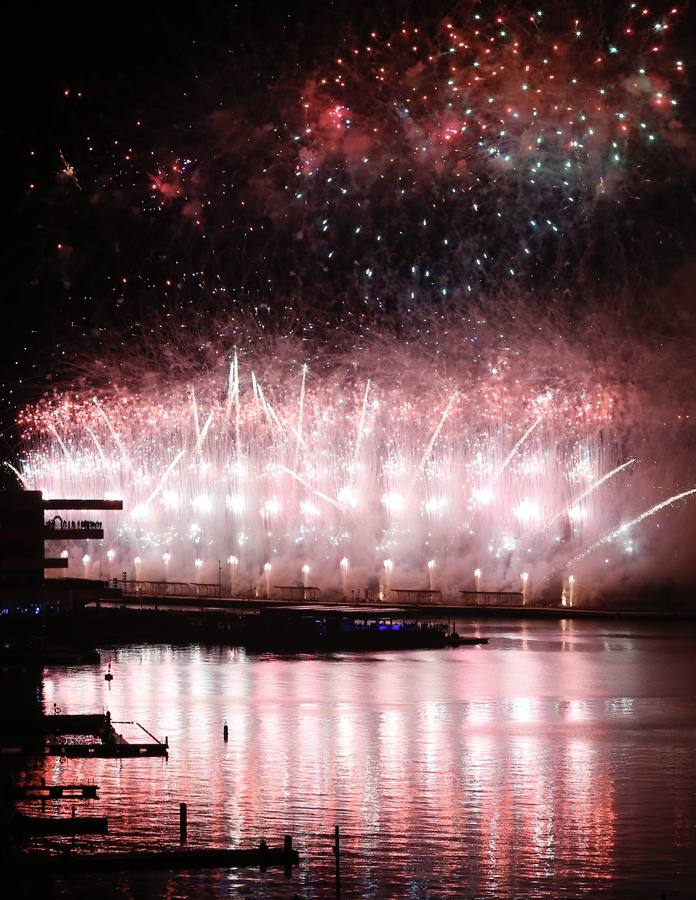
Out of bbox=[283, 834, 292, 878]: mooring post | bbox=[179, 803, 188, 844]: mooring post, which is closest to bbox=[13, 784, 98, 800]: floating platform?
bbox=[179, 803, 188, 844]: mooring post

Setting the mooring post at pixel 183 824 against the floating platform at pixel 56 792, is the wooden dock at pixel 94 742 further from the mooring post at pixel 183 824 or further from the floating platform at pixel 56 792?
the mooring post at pixel 183 824

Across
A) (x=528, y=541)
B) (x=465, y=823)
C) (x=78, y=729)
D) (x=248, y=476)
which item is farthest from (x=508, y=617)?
(x=465, y=823)

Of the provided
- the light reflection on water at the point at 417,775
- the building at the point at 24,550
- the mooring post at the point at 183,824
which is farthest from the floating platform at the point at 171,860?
the building at the point at 24,550

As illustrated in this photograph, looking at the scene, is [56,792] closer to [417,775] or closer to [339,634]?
[417,775]

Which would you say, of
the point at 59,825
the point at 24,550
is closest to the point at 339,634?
the point at 24,550

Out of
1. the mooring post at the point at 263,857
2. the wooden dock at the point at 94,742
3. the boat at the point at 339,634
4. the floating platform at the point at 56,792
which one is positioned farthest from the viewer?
the boat at the point at 339,634

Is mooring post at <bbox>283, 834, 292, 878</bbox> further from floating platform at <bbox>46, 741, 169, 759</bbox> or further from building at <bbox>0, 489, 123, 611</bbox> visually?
building at <bbox>0, 489, 123, 611</bbox>
